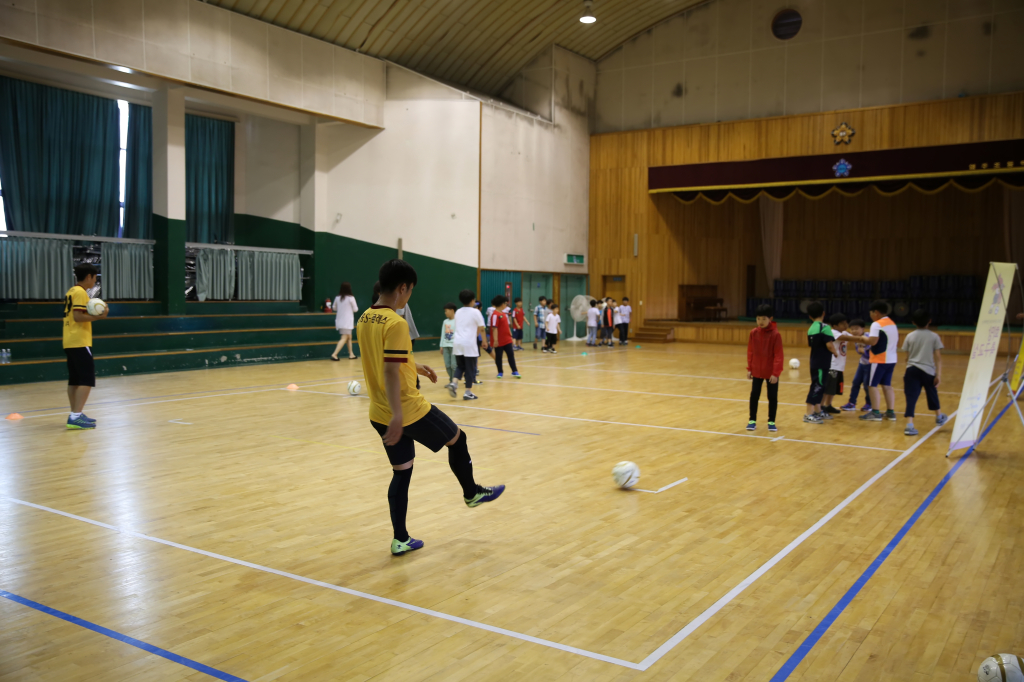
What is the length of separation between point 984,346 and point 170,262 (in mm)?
15975

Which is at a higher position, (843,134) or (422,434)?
(843,134)

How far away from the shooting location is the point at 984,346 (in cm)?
754

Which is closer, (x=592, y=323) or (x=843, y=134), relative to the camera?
(x=843, y=134)

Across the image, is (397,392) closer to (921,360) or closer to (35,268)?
(921,360)

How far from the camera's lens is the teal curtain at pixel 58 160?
17.1 meters

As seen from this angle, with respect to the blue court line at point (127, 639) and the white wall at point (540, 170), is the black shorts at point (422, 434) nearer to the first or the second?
the blue court line at point (127, 639)

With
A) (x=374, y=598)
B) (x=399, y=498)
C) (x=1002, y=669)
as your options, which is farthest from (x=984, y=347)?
(x=374, y=598)

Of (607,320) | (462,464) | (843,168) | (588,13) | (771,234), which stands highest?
(588,13)

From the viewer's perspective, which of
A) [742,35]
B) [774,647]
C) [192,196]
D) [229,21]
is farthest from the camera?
[742,35]

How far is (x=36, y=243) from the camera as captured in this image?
16.2m

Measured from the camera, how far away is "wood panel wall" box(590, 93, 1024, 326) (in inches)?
852

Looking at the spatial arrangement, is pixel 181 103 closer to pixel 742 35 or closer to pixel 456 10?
pixel 456 10

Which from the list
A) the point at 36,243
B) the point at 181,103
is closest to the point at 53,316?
the point at 36,243

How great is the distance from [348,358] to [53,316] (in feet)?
20.7
